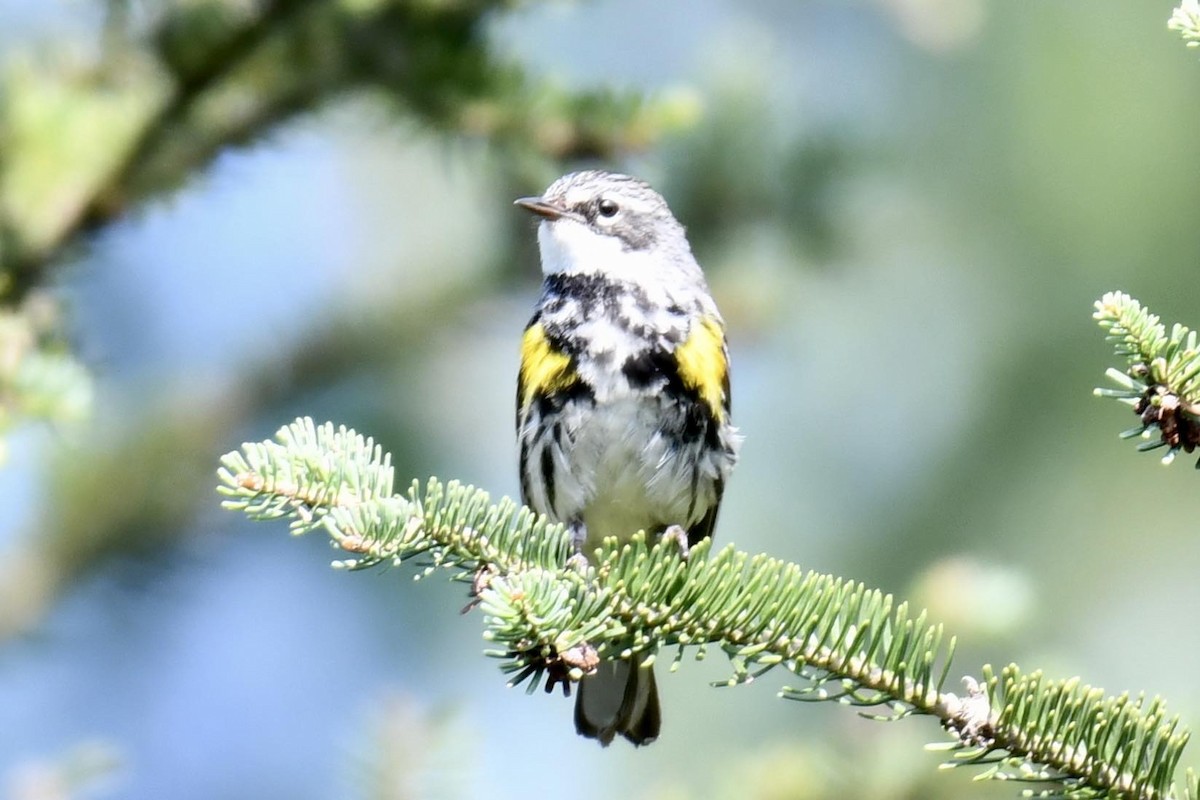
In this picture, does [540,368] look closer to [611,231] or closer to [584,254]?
[584,254]

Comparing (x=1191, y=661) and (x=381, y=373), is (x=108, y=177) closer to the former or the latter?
(x=381, y=373)

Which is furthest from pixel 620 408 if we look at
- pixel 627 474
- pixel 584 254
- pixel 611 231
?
pixel 611 231

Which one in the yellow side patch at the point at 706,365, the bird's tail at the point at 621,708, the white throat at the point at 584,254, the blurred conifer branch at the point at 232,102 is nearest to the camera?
the blurred conifer branch at the point at 232,102

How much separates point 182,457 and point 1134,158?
17.6ft

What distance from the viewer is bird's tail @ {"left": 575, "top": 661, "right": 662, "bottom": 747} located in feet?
12.3

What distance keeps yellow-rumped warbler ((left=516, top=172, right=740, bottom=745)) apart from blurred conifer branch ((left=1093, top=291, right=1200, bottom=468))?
6.41 feet

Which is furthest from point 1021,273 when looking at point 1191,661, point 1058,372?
point 1191,661

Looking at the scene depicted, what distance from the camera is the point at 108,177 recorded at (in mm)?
3156

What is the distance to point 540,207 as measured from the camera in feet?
13.7

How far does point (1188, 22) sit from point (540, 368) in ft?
7.15

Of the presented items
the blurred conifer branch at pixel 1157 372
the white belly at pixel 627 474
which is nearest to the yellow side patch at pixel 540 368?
the white belly at pixel 627 474

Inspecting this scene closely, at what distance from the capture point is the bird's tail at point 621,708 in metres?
3.73

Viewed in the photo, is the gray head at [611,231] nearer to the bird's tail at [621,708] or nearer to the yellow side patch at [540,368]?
the yellow side patch at [540,368]

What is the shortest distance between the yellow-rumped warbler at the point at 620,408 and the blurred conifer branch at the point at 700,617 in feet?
4.39
